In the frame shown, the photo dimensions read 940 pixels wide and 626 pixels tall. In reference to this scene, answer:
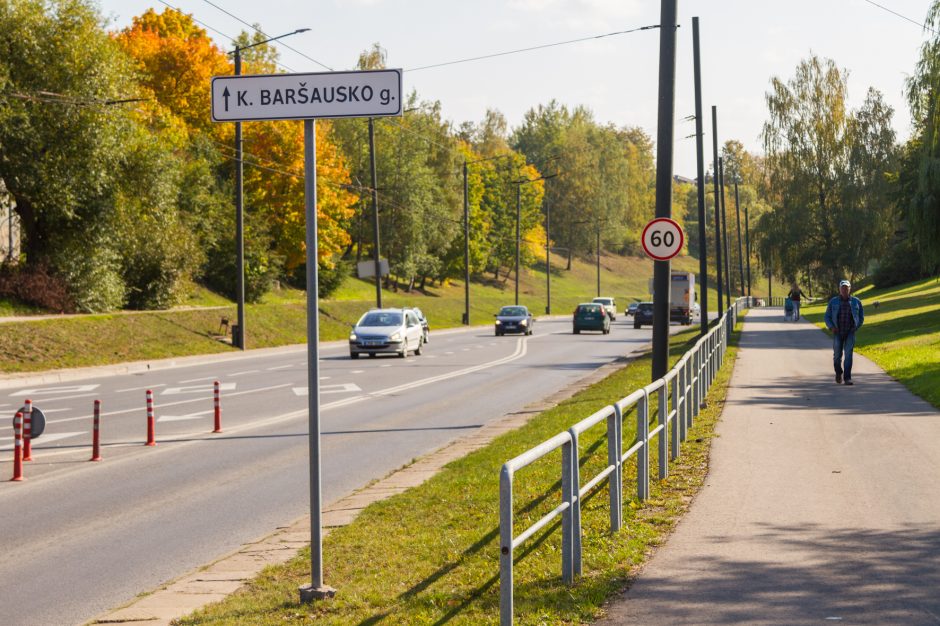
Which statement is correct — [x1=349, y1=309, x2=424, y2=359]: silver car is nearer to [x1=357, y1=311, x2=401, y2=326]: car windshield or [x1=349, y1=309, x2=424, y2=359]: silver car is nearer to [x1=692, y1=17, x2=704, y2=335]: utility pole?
[x1=357, y1=311, x2=401, y2=326]: car windshield

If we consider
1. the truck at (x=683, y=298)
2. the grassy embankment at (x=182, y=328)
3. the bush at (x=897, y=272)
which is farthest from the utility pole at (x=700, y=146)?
the bush at (x=897, y=272)

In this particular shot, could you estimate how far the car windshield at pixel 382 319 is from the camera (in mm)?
39031

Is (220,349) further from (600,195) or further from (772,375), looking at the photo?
(600,195)

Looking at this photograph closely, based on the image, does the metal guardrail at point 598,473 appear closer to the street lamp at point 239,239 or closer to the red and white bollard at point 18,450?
the red and white bollard at point 18,450

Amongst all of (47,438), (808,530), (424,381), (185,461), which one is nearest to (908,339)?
(424,381)

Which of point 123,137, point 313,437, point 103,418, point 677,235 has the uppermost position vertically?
point 123,137

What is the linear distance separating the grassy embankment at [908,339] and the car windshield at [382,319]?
14118 millimetres

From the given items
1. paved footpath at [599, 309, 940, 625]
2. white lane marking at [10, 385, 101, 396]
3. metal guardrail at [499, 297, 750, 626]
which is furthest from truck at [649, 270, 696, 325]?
metal guardrail at [499, 297, 750, 626]

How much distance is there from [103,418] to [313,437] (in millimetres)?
13366

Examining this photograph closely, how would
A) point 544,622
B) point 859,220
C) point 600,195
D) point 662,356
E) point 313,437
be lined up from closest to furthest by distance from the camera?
point 544,622 → point 313,437 → point 662,356 → point 859,220 → point 600,195

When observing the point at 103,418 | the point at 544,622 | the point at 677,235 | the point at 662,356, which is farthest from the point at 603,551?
the point at 103,418

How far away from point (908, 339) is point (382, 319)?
16.1 metres

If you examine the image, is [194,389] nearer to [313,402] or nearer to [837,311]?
[837,311]

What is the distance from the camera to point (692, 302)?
Result: 71.6 m
